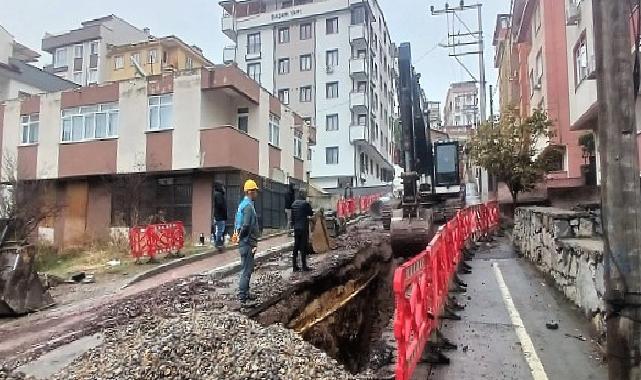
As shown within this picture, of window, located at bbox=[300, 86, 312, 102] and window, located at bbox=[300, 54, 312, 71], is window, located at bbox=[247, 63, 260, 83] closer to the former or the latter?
window, located at bbox=[300, 54, 312, 71]

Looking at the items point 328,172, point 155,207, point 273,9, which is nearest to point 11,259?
point 155,207

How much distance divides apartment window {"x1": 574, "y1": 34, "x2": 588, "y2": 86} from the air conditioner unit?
2.76ft

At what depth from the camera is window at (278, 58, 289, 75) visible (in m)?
44.8

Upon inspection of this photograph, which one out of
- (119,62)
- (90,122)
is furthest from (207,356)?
(119,62)

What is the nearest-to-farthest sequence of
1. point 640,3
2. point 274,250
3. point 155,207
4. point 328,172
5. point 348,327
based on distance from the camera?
point 640,3
point 348,327
point 274,250
point 155,207
point 328,172

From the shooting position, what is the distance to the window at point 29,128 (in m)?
24.4

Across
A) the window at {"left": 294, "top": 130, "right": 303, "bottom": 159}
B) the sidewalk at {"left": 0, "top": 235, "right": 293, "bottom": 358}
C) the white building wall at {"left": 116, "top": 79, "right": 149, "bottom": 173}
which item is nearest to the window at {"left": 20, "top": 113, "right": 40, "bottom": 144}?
the white building wall at {"left": 116, "top": 79, "right": 149, "bottom": 173}

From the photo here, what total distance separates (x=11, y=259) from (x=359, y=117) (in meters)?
34.3

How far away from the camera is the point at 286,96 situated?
44.5 m

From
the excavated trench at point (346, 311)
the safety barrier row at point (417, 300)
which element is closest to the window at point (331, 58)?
the excavated trench at point (346, 311)

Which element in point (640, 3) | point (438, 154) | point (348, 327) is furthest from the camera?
point (438, 154)

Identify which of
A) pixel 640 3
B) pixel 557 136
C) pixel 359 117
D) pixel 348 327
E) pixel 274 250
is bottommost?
pixel 348 327

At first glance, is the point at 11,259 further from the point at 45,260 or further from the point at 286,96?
the point at 286,96

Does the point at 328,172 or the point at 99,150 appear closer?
the point at 99,150
